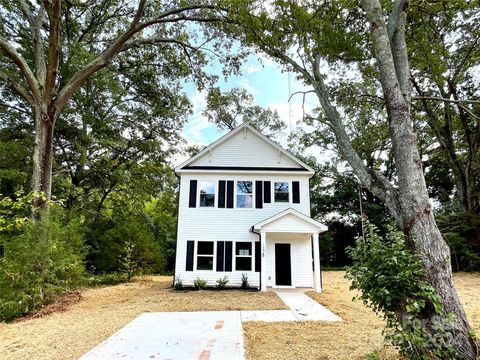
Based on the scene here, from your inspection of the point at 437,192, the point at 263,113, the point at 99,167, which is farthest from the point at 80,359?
the point at 437,192

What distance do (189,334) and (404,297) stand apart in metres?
3.88

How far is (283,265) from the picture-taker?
12.4 m

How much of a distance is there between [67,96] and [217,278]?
8978 mm

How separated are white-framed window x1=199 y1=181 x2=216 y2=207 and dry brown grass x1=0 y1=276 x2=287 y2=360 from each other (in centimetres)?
367

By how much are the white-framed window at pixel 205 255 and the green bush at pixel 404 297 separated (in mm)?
8872

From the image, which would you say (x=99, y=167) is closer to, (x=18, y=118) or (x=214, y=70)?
(x=18, y=118)

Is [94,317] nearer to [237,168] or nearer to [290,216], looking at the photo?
[290,216]

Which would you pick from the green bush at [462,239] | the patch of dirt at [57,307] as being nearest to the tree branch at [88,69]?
the patch of dirt at [57,307]

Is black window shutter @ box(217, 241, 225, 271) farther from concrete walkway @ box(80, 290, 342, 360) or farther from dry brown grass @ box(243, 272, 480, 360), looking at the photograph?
dry brown grass @ box(243, 272, 480, 360)

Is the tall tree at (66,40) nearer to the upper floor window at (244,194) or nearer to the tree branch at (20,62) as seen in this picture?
the tree branch at (20,62)

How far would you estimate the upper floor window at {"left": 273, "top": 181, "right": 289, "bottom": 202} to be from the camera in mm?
12891

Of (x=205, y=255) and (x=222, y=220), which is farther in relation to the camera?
(x=222, y=220)

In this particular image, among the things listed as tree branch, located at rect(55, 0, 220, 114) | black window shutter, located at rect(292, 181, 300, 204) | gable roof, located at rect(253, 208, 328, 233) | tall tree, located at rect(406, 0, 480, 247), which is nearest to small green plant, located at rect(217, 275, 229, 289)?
gable roof, located at rect(253, 208, 328, 233)

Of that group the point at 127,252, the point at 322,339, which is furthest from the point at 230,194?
the point at 322,339
